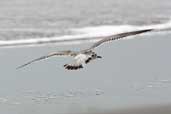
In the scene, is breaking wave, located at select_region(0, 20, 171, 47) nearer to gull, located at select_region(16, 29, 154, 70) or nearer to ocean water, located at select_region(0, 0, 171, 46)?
ocean water, located at select_region(0, 0, 171, 46)

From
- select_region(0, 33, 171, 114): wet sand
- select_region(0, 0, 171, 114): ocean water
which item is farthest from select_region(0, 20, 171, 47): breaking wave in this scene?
select_region(0, 33, 171, 114): wet sand

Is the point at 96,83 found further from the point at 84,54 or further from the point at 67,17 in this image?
the point at 67,17

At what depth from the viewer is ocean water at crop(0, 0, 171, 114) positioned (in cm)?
634

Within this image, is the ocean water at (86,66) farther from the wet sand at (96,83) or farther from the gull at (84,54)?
the gull at (84,54)

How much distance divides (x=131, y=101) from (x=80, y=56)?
2.34 feet

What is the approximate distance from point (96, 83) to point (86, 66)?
2.89 ft

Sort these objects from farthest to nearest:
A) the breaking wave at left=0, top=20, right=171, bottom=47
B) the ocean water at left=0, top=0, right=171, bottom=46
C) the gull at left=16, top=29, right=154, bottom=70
→ 1. the ocean water at left=0, top=0, right=171, bottom=46
2. the breaking wave at left=0, top=20, right=171, bottom=47
3. the gull at left=16, top=29, right=154, bottom=70

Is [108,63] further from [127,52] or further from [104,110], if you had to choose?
[104,110]

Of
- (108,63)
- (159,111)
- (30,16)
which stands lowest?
(159,111)

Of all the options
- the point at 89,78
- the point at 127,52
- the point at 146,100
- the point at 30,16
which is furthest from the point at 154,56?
the point at 30,16

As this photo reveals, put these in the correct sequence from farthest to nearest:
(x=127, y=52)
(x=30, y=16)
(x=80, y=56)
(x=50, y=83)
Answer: (x=30, y=16) < (x=127, y=52) < (x=50, y=83) < (x=80, y=56)

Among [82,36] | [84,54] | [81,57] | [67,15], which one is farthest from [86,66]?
[67,15]

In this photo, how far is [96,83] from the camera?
7.04 metres

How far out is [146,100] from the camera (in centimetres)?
636
